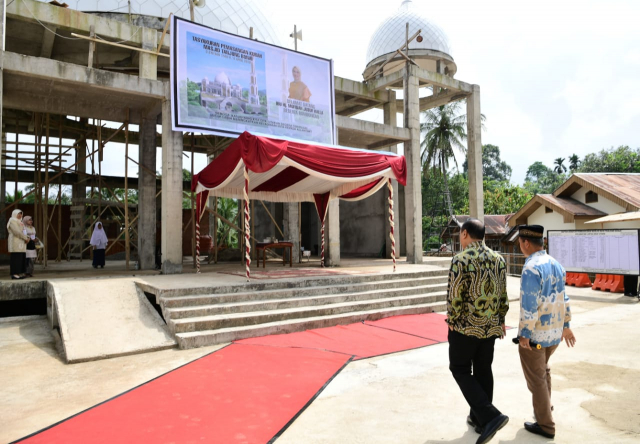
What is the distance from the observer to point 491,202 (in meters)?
34.1

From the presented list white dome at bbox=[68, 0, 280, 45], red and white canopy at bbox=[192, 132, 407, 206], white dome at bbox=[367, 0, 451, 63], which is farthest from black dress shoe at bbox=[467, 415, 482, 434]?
white dome at bbox=[367, 0, 451, 63]

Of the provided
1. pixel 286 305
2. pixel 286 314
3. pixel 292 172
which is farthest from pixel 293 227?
pixel 286 314

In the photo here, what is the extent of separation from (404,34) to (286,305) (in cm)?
1552

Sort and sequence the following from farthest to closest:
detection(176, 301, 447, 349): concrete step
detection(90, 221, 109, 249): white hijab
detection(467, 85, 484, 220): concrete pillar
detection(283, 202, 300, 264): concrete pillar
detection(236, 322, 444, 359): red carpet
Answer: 1. detection(467, 85, 484, 220): concrete pillar
2. detection(283, 202, 300, 264): concrete pillar
3. detection(90, 221, 109, 249): white hijab
4. detection(176, 301, 447, 349): concrete step
5. detection(236, 322, 444, 359): red carpet

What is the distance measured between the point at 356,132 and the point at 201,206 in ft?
18.1

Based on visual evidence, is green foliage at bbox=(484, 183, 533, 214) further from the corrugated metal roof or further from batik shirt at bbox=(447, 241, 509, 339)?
batik shirt at bbox=(447, 241, 509, 339)

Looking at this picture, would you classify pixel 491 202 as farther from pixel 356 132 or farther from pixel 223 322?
pixel 223 322

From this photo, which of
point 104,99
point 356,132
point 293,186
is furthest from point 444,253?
point 104,99

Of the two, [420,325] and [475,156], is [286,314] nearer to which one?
[420,325]

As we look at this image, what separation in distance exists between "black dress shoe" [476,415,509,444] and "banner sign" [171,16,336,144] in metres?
7.92

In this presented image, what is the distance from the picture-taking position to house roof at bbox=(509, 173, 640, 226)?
618 inches

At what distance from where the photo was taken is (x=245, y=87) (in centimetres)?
1095

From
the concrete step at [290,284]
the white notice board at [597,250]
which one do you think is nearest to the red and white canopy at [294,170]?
the concrete step at [290,284]

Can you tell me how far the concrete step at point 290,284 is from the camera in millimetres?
6973
